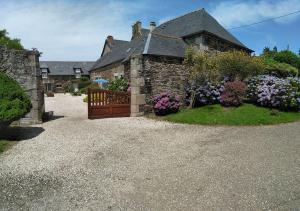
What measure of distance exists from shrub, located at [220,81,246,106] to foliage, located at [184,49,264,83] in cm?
113

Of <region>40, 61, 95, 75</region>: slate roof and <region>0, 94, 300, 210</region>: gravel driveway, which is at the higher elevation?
<region>40, 61, 95, 75</region>: slate roof

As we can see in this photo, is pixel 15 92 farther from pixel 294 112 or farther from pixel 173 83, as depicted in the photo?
pixel 294 112

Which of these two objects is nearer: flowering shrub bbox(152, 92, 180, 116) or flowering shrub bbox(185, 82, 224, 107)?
flowering shrub bbox(152, 92, 180, 116)

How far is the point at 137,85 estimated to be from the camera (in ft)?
40.4

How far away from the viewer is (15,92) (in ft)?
26.4

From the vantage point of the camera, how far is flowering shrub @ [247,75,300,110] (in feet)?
37.4

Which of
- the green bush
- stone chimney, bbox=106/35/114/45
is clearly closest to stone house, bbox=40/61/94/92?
stone chimney, bbox=106/35/114/45

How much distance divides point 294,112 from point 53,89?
37.1 metres

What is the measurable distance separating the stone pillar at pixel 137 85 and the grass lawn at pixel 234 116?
1.40 m

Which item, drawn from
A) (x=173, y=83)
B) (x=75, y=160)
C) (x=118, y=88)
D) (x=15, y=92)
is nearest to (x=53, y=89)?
(x=118, y=88)

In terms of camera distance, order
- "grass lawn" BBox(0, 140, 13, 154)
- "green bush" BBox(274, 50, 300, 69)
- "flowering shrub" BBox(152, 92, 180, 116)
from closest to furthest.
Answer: "grass lawn" BBox(0, 140, 13, 154)
"flowering shrub" BBox(152, 92, 180, 116)
"green bush" BBox(274, 50, 300, 69)

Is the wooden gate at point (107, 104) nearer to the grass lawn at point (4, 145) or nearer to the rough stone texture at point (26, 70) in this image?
the rough stone texture at point (26, 70)

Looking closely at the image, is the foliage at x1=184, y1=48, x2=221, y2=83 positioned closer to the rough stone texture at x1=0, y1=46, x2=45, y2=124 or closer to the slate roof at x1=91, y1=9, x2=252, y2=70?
the slate roof at x1=91, y1=9, x2=252, y2=70

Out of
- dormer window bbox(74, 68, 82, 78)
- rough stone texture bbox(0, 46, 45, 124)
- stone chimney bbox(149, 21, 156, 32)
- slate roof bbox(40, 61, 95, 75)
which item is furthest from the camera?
dormer window bbox(74, 68, 82, 78)
